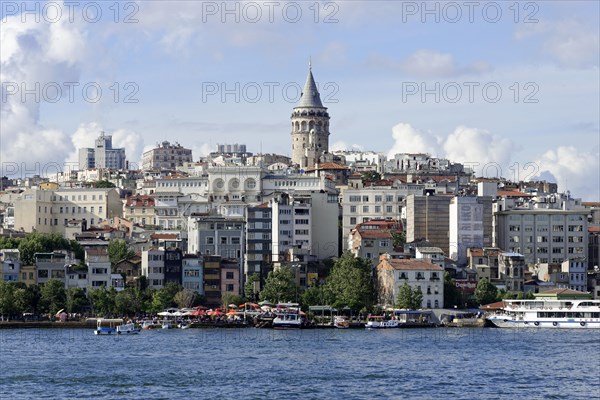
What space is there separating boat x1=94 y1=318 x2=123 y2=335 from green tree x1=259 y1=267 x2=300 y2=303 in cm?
1019

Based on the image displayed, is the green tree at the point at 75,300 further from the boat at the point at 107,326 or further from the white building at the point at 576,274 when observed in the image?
the white building at the point at 576,274

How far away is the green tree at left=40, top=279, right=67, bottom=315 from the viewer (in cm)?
8444

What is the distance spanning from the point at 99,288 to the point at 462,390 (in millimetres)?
40948

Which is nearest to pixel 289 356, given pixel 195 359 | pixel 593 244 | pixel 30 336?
pixel 195 359

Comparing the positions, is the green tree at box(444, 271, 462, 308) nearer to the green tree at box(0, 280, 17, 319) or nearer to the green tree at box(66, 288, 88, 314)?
the green tree at box(66, 288, 88, 314)

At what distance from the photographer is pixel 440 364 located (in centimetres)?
5812

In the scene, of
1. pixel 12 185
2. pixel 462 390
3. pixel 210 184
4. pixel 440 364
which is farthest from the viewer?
pixel 12 185

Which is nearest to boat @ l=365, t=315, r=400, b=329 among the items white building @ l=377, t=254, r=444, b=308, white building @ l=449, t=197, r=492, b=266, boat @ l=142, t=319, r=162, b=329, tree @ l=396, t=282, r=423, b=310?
tree @ l=396, t=282, r=423, b=310

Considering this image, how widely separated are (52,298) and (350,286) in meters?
16.6

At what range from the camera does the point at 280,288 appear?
3381 inches

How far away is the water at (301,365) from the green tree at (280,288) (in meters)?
7.96

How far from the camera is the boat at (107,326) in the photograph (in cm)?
7662

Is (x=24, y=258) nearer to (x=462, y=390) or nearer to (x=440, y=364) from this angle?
(x=440, y=364)

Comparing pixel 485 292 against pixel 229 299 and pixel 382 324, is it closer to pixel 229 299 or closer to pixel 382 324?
pixel 382 324
